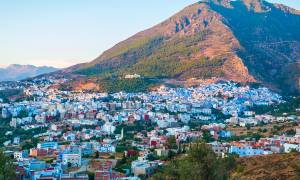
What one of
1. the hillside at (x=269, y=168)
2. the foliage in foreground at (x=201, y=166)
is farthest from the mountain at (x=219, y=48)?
the foliage in foreground at (x=201, y=166)

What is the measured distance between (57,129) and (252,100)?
30335 mm

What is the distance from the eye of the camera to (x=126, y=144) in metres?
43.9

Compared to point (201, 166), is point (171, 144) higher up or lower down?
lower down

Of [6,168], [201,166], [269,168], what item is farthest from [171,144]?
[6,168]

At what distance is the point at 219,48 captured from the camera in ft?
297

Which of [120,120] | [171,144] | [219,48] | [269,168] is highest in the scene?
[219,48]

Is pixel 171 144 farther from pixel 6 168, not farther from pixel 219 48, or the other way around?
pixel 219 48

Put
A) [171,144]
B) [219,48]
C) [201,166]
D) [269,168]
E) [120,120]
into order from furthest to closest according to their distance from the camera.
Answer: [219,48]
[120,120]
[171,144]
[269,168]
[201,166]

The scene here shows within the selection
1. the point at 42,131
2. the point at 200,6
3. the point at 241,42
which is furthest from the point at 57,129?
the point at 200,6

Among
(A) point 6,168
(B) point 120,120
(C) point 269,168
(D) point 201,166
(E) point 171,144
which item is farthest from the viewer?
(B) point 120,120

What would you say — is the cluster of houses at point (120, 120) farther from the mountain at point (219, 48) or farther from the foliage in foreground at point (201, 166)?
the foliage in foreground at point (201, 166)

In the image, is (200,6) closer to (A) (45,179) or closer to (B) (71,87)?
(B) (71,87)

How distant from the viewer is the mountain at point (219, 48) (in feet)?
274

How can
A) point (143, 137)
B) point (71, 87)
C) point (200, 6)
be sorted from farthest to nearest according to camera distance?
point (200, 6)
point (71, 87)
point (143, 137)
